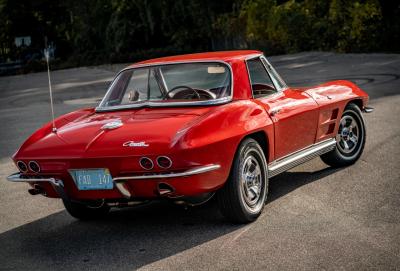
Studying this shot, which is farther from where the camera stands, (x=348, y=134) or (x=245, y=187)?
(x=348, y=134)

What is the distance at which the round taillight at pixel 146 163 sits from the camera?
18.3ft

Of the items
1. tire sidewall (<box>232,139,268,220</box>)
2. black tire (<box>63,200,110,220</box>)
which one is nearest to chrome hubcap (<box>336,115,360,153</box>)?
tire sidewall (<box>232,139,268,220</box>)

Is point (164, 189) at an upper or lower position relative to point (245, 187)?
upper

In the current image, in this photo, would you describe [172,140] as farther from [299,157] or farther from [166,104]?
[299,157]

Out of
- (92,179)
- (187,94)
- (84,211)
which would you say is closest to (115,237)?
(92,179)

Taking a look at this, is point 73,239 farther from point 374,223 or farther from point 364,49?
point 364,49

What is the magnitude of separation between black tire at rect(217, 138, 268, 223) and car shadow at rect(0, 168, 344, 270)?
0.14 meters

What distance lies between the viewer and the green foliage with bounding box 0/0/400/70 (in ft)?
91.2

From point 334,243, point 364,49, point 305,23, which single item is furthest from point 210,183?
point 305,23

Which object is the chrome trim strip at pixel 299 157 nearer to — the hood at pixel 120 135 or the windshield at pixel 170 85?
the windshield at pixel 170 85

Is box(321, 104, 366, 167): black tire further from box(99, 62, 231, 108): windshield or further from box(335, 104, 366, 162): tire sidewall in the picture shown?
box(99, 62, 231, 108): windshield

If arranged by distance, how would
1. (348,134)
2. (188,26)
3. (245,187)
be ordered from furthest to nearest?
(188,26) → (348,134) → (245,187)

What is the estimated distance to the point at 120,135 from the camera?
585 cm

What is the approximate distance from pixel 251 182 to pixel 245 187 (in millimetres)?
123
